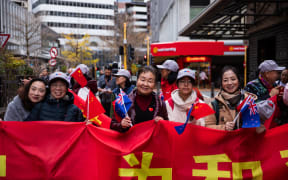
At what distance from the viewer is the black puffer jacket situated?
3.56 m

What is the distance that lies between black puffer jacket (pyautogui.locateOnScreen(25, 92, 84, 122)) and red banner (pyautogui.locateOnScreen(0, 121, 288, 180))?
198 mm

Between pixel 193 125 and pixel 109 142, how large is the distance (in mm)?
1062

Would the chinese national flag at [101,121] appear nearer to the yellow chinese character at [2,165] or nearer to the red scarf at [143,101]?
the red scarf at [143,101]

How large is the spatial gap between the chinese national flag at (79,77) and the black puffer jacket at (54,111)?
7.22 feet

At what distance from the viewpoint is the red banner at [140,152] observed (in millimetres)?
3271

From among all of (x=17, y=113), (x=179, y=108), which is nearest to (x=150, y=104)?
(x=179, y=108)

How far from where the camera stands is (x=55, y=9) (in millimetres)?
75438

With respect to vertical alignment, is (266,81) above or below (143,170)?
above

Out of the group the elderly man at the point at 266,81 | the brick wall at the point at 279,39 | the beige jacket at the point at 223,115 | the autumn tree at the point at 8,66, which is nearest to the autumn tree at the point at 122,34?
the autumn tree at the point at 8,66

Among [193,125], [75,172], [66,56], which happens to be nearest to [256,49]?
[193,125]

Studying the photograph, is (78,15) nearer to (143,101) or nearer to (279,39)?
(279,39)

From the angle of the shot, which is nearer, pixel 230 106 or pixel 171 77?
pixel 230 106

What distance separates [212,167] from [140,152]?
90 centimetres

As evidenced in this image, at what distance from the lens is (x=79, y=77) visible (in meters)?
5.99
